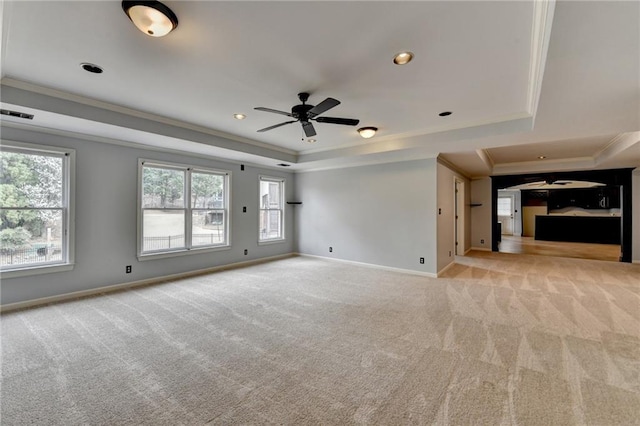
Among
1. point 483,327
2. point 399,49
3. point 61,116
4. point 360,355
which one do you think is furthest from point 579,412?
point 61,116

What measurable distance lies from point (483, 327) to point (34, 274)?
5738 millimetres

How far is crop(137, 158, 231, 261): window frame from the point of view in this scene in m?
4.68

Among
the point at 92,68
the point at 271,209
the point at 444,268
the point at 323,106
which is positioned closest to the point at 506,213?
the point at 444,268

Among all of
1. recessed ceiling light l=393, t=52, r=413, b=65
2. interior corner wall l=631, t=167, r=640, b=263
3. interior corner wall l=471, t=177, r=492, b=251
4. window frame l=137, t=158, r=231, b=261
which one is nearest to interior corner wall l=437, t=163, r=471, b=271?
interior corner wall l=471, t=177, r=492, b=251

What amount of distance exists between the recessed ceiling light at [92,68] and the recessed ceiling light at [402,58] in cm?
287

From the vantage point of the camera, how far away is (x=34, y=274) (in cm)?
366

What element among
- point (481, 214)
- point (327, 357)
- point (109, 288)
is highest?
point (481, 214)

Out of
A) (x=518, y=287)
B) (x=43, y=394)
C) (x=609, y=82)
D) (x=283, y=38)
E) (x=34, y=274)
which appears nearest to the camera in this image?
(x=43, y=394)

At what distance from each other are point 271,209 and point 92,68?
15.8 feet

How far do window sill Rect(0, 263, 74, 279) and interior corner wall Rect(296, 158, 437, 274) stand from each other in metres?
4.81

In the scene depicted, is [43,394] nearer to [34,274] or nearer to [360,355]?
[360,355]

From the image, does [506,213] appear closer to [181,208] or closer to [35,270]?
[181,208]

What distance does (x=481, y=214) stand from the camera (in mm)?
8641

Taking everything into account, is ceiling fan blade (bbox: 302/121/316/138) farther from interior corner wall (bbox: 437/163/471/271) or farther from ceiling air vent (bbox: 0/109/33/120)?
ceiling air vent (bbox: 0/109/33/120)
